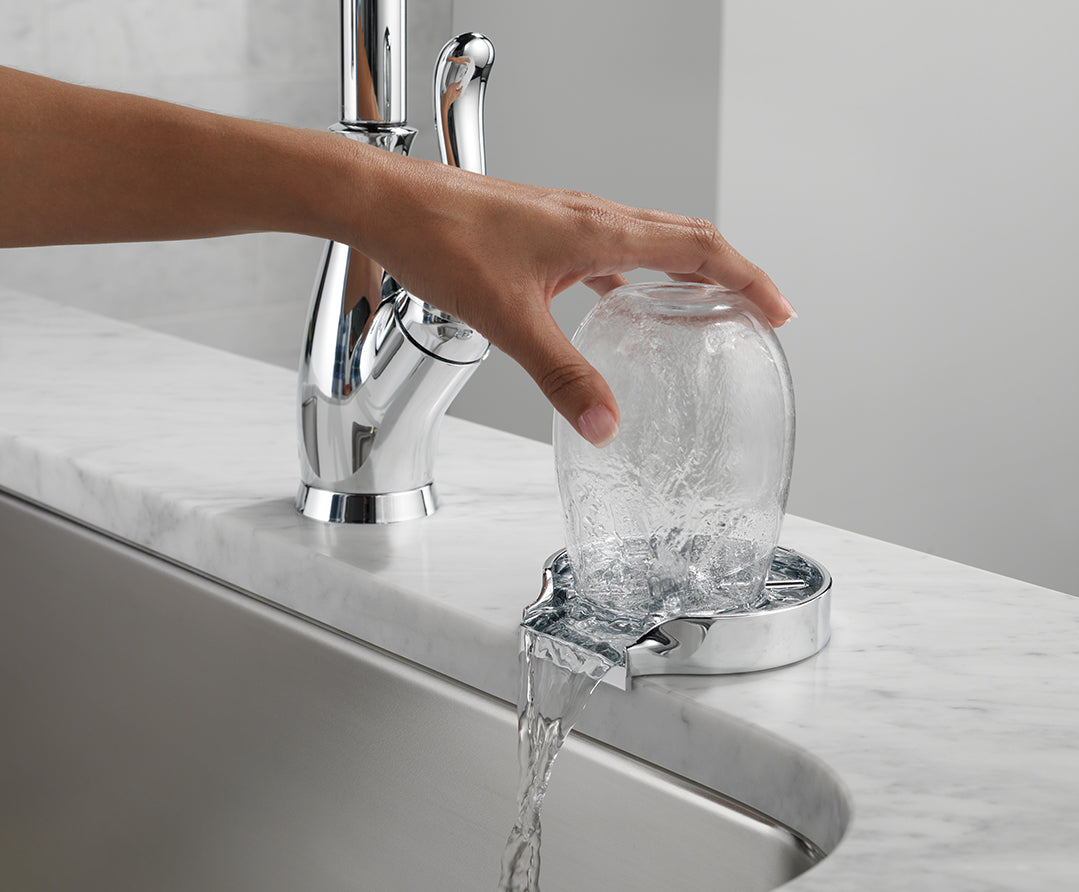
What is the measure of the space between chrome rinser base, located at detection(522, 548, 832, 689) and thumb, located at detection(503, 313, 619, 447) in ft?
0.25

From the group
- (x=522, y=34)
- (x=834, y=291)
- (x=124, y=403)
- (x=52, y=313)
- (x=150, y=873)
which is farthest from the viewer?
(x=522, y=34)

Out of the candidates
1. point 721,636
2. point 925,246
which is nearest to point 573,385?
point 721,636

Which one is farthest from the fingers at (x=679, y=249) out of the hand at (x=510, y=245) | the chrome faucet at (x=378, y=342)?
the chrome faucet at (x=378, y=342)

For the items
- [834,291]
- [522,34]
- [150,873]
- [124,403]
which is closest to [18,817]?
[150,873]

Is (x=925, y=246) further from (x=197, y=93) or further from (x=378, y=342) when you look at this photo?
(x=378, y=342)

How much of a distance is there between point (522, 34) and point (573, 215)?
67.9 inches

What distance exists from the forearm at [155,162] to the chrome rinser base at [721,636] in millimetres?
173

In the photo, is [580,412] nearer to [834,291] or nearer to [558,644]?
[558,644]

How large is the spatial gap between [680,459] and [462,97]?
0.21 meters

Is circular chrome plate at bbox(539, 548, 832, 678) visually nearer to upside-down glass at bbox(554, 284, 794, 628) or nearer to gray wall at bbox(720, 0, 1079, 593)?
upside-down glass at bbox(554, 284, 794, 628)

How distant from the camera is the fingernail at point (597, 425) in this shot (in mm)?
449

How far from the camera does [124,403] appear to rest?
0.85 metres

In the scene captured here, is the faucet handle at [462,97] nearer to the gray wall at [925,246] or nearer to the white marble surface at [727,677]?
the white marble surface at [727,677]

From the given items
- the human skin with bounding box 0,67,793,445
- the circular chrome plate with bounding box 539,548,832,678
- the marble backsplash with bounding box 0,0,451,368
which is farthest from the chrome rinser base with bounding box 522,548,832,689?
the marble backsplash with bounding box 0,0,451,368
